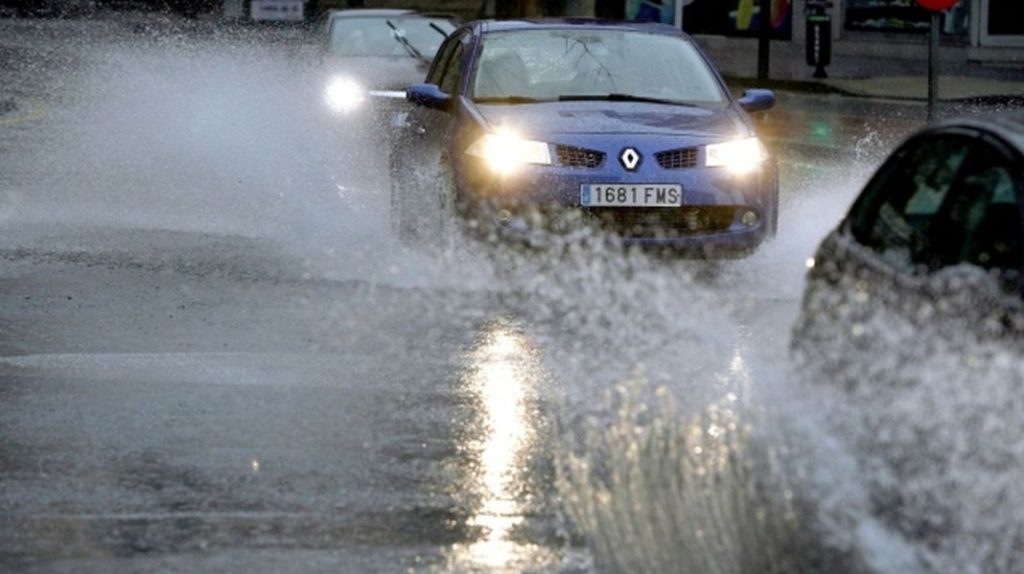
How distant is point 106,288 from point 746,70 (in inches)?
1217

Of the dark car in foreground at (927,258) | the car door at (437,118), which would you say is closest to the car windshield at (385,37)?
the car door at (437,118)

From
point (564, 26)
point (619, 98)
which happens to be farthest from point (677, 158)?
point (564, 26)

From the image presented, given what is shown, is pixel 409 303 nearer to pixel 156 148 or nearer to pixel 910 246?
pixel 910 246

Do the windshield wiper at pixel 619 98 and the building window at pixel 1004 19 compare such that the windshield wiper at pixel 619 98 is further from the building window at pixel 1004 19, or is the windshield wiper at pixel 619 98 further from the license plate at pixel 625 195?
the building window at pixel 1004 19

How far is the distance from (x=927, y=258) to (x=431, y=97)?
27.0ft

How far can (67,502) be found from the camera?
780 centimetres

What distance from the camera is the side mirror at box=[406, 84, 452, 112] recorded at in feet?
48.8

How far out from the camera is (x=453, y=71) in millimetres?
15781

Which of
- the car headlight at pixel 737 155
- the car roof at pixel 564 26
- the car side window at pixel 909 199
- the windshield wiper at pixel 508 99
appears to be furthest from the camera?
the car roof at pixel 564 26

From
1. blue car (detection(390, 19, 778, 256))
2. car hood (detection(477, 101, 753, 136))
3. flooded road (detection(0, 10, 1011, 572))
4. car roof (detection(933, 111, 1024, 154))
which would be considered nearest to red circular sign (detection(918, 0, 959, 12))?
flooded road (detection(0, 10, 1011, 572))

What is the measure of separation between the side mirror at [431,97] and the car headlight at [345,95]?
29.3ft

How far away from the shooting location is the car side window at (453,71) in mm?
15398

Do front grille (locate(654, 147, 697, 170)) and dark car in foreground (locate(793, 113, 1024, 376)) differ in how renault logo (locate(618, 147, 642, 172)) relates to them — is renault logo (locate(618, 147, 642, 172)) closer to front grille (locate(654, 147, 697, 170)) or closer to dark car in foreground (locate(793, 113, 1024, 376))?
front grille (locate(654, 147, 697, 170))

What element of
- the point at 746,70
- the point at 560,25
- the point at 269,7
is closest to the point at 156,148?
the point at 560,25
